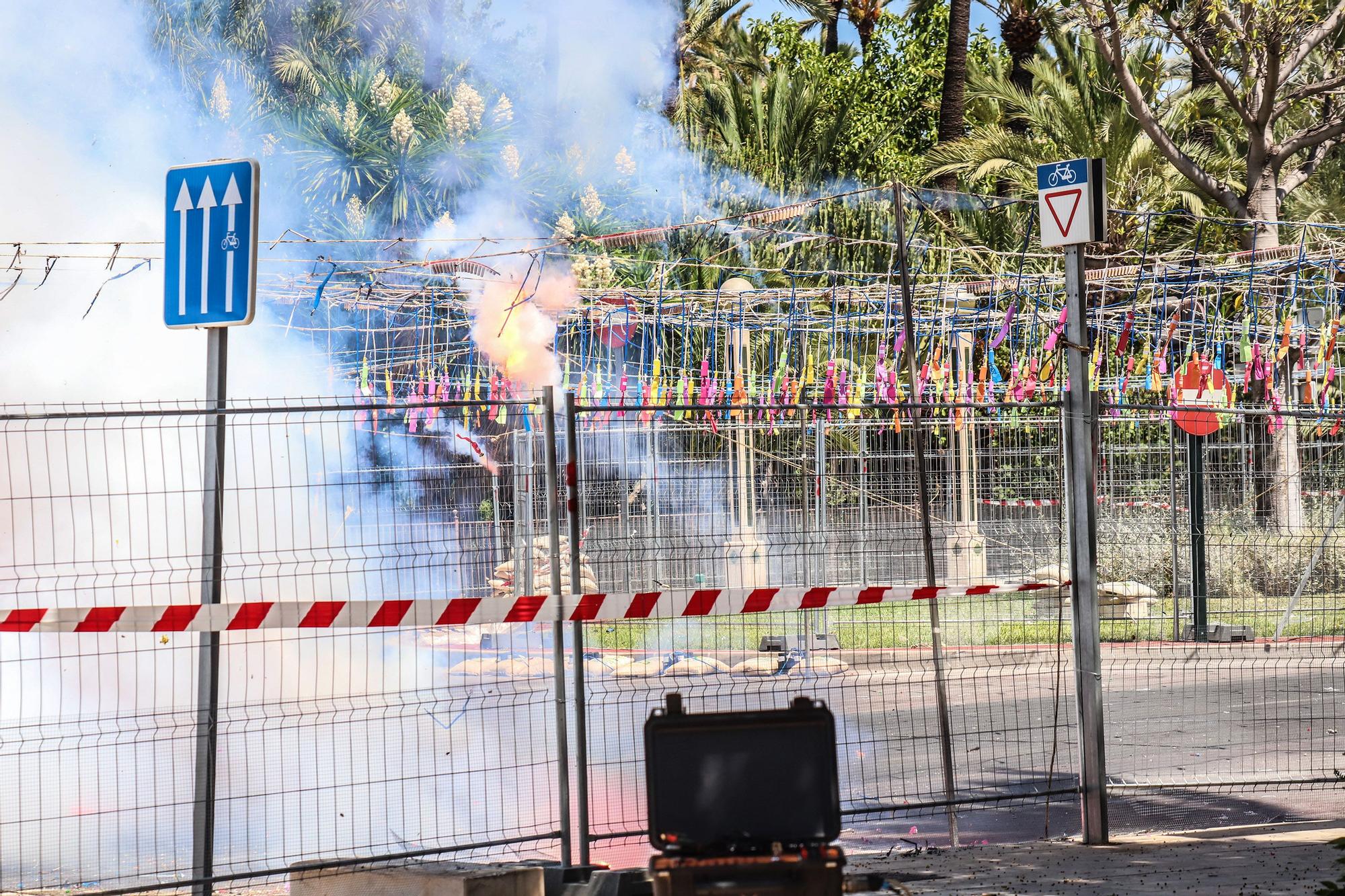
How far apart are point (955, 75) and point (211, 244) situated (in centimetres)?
2517

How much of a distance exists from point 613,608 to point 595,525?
Result: 3724mm

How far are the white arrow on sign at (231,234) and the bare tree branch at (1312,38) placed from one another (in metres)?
16.3

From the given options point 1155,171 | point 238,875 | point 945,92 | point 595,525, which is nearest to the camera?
point 238,875

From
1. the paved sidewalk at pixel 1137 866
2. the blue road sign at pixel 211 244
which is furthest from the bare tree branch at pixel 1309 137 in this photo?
the blue road sign at pixel 211 244

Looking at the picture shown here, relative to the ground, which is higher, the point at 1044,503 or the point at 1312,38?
the point at 1312,38

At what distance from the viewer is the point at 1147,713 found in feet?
34.7

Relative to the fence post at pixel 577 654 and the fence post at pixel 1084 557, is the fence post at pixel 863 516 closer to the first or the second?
the fence post at pixel 1084 557

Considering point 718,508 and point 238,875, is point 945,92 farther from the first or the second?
point 238,875

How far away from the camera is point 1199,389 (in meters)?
13.8

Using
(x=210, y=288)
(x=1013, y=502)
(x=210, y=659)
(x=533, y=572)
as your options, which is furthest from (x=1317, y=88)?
(x=210, y=659)

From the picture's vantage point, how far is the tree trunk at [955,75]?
27.6 metres

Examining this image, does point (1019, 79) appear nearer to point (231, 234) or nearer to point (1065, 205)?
point (1065, 205)

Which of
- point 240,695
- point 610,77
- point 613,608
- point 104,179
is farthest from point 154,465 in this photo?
point 610,77

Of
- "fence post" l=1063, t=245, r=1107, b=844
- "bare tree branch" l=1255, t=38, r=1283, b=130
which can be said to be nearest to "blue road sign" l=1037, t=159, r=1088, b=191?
"fence post" l=1063, t=245, r=1107, b=844
